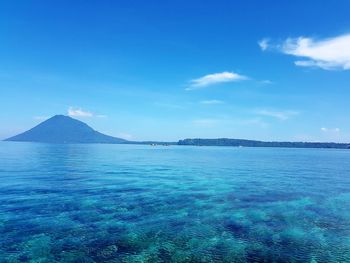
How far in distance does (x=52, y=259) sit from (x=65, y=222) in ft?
23.3

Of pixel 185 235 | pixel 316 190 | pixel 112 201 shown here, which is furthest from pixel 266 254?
pixel 316 190

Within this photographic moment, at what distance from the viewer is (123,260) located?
17.3 m

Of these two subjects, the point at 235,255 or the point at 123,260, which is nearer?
the point at 123,260

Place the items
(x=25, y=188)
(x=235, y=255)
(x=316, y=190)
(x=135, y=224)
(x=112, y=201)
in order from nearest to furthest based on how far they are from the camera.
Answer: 1. (x=235, y=255)
2. (x=135, y=224)
3. (x=112, y=201)
4. (x=25, y=188)
5. (x=316, y=190)

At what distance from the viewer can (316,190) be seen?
1698 inches

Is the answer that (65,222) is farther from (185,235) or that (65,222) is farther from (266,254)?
(266,254)

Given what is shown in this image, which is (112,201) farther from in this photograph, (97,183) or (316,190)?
(316,190)

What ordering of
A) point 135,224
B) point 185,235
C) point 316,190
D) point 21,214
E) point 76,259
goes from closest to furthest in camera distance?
point 76,259 < point 185,235 < point 135,224 < point 21,214 < point 316,190

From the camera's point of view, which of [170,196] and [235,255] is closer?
[235,255]

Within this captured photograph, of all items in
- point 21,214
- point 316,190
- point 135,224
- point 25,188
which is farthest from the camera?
point 316,190

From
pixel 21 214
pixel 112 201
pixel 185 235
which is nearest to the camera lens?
pixel 185 235

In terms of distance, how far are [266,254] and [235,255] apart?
1959mm

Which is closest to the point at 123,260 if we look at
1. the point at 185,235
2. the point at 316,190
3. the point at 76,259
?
the point at 76,259

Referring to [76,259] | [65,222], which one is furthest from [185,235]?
[65,222]
